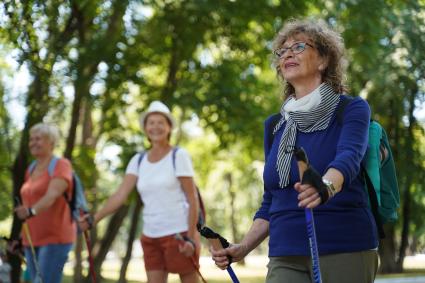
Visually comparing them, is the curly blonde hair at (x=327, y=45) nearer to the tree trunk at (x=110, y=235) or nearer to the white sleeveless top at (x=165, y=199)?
the white sleeveless top at (x=165, y=199)

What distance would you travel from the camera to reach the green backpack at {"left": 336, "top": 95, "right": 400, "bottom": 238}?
3479 millimetres

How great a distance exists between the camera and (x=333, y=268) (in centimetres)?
335

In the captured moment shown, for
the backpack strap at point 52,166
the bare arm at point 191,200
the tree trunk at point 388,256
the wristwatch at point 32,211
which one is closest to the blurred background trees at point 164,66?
the backpack strap at point 52,166

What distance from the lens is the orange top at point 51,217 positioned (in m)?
6.98

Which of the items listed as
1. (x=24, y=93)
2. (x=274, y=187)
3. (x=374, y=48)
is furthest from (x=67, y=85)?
(x=274, y=187)

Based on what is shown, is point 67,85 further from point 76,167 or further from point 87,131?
point 87,131

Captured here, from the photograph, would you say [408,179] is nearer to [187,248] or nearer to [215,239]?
[187,248]

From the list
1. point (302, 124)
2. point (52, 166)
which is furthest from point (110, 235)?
point (302, 124)

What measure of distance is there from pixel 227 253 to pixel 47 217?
3.62 metres

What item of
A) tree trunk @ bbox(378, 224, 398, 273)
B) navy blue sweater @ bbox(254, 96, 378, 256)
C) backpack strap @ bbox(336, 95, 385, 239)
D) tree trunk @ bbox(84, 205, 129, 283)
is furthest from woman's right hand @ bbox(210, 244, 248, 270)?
tree trunk @ bbox(378, 224, 398, 273)

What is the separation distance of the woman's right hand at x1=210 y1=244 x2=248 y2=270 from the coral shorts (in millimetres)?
2665

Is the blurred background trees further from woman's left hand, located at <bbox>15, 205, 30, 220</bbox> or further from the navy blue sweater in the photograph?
the navy blue sweater

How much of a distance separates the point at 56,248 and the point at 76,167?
245 inches

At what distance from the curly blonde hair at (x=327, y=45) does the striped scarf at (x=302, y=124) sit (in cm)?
15
